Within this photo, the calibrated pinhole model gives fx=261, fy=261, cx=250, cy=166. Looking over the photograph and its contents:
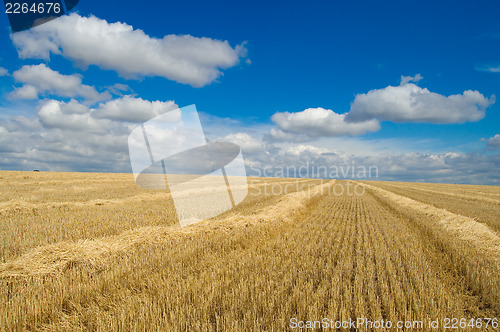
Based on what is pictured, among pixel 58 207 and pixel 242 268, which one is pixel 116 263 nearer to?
pixel 242 268

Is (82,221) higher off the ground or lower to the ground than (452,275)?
higher

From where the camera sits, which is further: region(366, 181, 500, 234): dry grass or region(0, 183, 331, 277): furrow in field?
region(366, 181, 500, 234): dry grass

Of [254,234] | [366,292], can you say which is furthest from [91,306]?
[254,234]

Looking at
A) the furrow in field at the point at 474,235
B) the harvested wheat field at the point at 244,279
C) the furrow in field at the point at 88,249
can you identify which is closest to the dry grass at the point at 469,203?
the furrow in field at the point at 474,235

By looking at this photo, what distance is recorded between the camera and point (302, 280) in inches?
198

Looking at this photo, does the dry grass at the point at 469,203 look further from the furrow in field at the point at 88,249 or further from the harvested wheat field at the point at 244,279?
the furrow in field at the point at 88,249

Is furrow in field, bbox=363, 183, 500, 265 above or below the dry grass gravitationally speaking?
above

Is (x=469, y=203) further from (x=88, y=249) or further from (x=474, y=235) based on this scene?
(x=88, y=249)

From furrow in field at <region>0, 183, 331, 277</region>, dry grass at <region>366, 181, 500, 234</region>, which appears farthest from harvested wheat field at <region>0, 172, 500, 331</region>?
dry grass at <region>366, 181, 500, 234</region>

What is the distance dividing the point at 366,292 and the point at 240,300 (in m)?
2.33

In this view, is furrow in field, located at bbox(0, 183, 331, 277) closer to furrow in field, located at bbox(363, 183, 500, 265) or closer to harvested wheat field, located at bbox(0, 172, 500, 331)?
harvested wheat field, located at bbox(0, 172, 500, 331)

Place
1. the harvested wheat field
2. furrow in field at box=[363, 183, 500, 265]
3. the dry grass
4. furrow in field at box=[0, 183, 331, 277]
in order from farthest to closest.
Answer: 1. the dry grass
2. furrow in field at box=[363, 183, 500, 265]
3. furrow in field at box=[0, 183, 331, 277]
4. the harvested wheat field

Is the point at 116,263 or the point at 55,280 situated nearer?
the point at 55,280

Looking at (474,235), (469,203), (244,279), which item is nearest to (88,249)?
(244,279)
